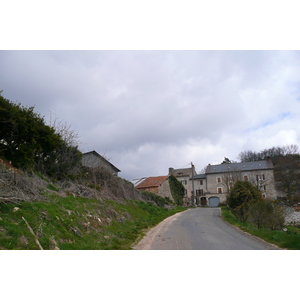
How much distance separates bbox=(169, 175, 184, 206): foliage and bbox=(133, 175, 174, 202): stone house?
4.36 ft

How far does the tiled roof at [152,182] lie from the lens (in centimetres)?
3335

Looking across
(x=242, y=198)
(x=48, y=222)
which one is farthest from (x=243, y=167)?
(x=48, y=222)

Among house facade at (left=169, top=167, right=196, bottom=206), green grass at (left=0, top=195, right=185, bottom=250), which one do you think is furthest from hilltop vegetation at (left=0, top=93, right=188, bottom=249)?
house facade at (left=169, top=167, right=196, bottom=206)

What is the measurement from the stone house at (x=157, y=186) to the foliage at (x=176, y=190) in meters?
1.33

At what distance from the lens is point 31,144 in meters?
12.0

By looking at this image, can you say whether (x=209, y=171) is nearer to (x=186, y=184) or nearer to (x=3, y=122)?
(x=186, y=184)

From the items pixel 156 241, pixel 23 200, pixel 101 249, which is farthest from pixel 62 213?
pixel 156 241

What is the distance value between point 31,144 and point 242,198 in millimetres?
13559

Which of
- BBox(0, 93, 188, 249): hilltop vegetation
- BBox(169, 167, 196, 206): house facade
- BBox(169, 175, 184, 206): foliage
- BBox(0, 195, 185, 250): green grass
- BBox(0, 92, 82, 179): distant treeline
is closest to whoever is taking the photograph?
BBox(0, 195, 185, 250): green grass

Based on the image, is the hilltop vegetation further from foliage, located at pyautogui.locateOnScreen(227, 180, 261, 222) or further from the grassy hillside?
foliage, located at pyautogui.locateOnScreen(227, 180, 261, 222)

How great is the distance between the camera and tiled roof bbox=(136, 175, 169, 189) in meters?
33.4

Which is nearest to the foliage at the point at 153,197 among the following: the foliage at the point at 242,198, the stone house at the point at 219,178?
the foliage at the point at 242,198

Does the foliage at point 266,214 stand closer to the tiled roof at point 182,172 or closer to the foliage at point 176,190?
the foliage at point 176,190

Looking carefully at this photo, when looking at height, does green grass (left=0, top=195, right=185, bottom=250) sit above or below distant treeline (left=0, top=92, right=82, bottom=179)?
below
